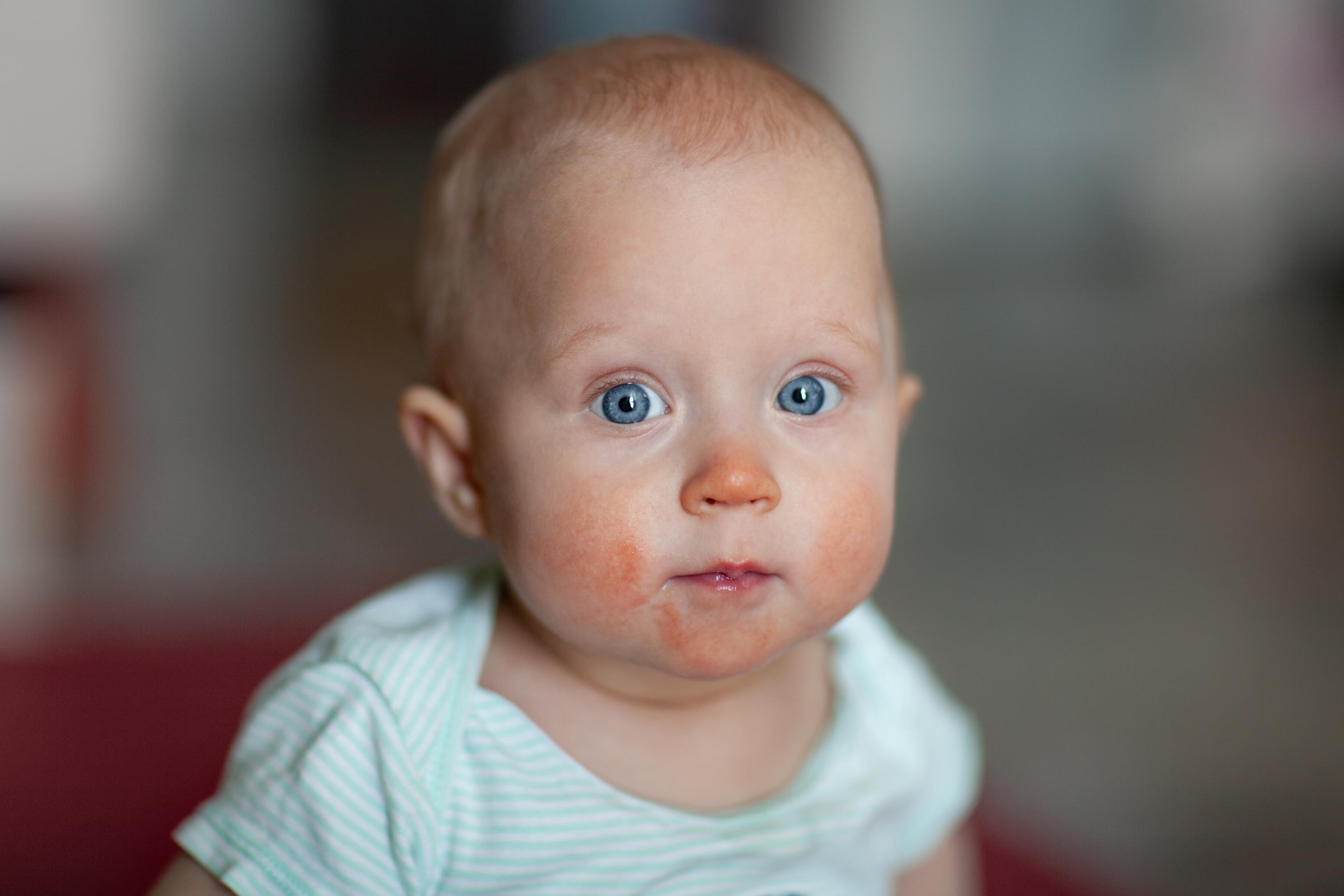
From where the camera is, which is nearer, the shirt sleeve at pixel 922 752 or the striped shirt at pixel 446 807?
the striped shirt at pixel 446 807

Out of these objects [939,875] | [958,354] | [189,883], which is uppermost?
[958,354]

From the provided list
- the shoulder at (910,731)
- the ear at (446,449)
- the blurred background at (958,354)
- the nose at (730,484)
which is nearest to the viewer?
the nose at (730,484)

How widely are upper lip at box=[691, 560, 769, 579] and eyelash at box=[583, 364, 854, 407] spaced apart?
8cm

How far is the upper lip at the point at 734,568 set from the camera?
585mm

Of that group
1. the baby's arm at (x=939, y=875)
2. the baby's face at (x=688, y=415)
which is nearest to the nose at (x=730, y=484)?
the baby's face at (x=688, y=415)

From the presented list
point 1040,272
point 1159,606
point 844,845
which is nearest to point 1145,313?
point 1040,272

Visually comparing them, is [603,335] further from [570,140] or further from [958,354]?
[958,354]

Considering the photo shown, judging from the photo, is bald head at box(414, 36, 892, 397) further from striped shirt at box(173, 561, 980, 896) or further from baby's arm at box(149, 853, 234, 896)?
baby's arm at box(149, 853, 234, 896)

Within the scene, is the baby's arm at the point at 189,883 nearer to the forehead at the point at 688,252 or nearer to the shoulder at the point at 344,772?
the shoulder at the point at 344,772

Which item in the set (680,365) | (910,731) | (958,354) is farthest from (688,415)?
(958,354)

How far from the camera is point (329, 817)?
607 mm

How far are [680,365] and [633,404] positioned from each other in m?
0.03

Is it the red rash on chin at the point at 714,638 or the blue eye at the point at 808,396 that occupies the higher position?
the blue eye at the point at 808,396

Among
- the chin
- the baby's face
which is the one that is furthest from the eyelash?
the chin
